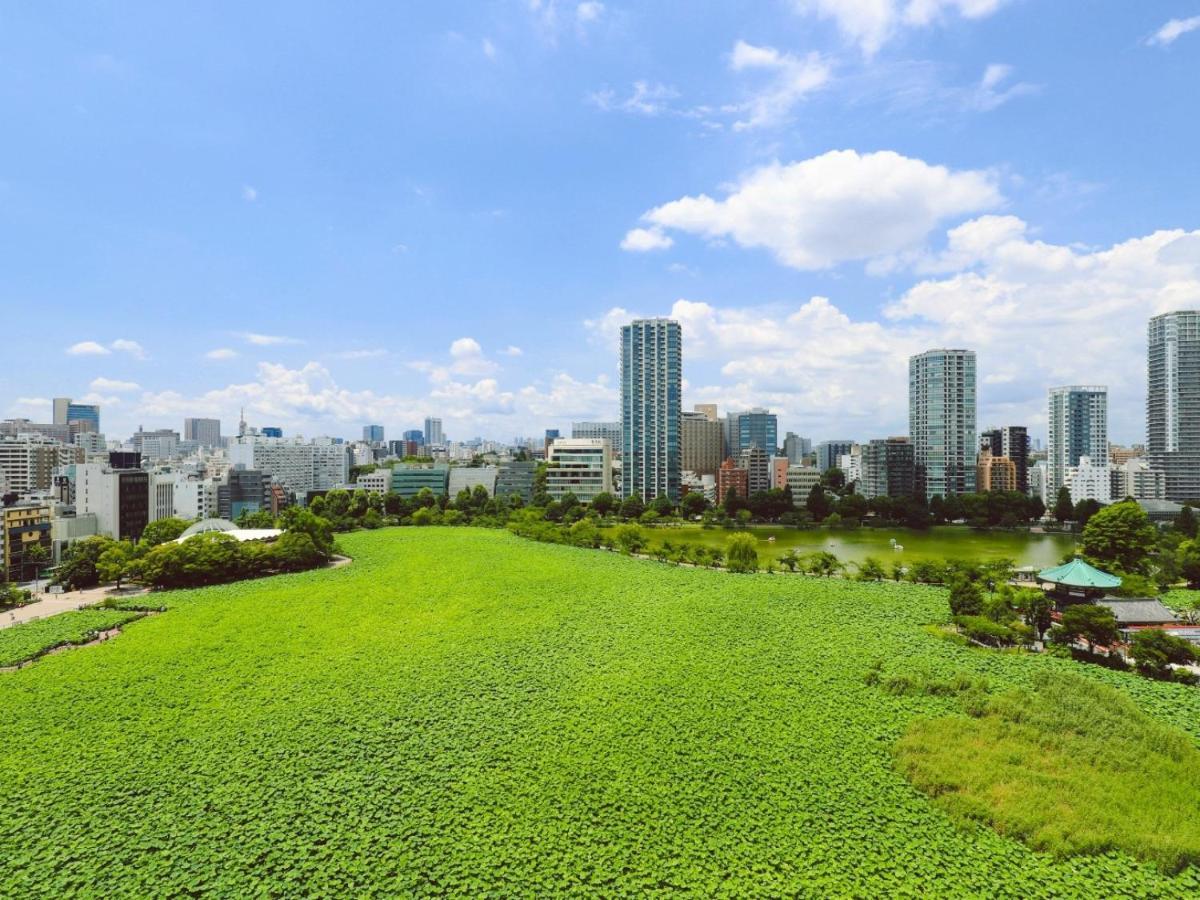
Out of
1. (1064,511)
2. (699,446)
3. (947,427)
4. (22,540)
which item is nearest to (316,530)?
(22,540)

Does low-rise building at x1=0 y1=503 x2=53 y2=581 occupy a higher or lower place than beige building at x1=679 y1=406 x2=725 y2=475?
lower

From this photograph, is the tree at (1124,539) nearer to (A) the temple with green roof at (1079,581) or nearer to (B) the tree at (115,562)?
(A) the temple with green roof at (1079,581)

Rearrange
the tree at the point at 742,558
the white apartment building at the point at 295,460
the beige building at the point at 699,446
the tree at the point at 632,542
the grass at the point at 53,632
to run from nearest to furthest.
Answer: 1. the grass at the point at 53,632
2. the tree at the point at 742,558
3. the tree at the point at 632,542
4. the white apartment building at the point at 295,460
5. the beige building at the point at 699,446

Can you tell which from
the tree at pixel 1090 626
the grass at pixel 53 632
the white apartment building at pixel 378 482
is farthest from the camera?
the white apartment building at pixel 378 482

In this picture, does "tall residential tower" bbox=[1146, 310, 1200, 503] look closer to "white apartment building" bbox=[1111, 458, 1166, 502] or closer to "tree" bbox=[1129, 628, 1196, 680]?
"white apartment building" bbox=[1111, 458, 1166, 502]

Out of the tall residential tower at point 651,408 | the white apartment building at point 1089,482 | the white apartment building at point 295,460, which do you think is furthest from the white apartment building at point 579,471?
the white apartment building at point 1089,482

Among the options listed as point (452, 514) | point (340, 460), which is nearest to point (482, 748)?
point (452, 514)

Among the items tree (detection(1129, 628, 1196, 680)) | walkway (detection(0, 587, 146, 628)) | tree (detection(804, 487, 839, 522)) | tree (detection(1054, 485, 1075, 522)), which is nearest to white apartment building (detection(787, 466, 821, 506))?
tree (detection(804, 487, 839, 522))
